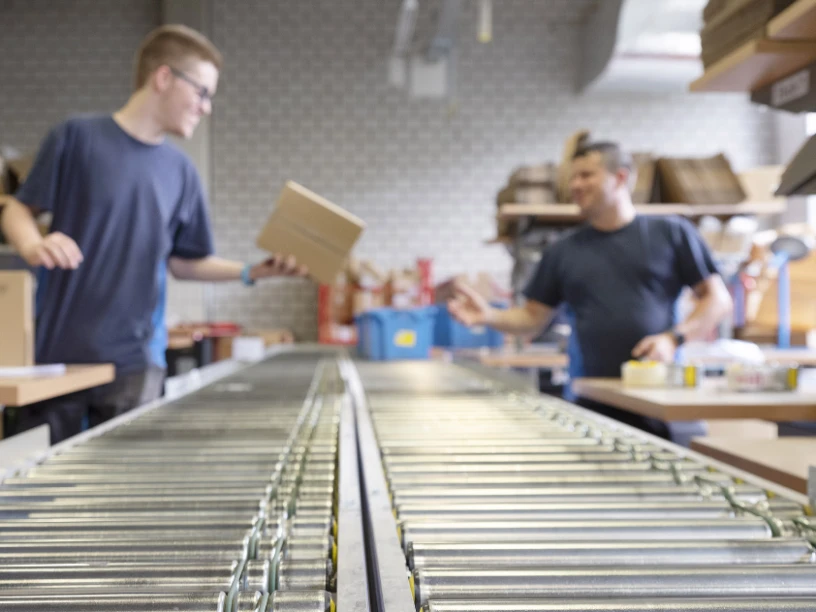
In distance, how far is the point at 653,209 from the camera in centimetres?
525

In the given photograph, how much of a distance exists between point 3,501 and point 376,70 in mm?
8124

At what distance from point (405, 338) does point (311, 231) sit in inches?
62.3

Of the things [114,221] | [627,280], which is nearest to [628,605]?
[114,221]

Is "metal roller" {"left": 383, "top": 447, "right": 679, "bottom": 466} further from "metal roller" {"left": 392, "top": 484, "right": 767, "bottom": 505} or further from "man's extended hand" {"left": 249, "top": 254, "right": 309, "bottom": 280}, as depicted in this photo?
"man's extended hand" {"left": 249, "top": 254, "right": 309, "bottom": 280}

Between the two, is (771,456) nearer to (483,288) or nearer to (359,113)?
(483,288)

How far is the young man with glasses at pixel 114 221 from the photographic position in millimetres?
2400

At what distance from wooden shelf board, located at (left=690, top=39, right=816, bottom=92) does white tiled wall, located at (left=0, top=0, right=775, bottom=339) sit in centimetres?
630

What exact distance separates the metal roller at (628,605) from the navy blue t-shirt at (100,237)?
2034 millimetres

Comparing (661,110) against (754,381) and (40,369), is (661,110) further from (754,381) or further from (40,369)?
(40,369)

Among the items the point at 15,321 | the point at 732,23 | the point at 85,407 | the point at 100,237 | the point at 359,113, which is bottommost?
the point at 85,407

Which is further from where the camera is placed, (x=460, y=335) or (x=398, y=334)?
(x=460, y=335)

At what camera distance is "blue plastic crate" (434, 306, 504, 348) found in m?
5.69

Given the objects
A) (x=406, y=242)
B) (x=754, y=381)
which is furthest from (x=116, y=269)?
(x=406, y=242)

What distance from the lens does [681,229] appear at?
3084 millimetres
